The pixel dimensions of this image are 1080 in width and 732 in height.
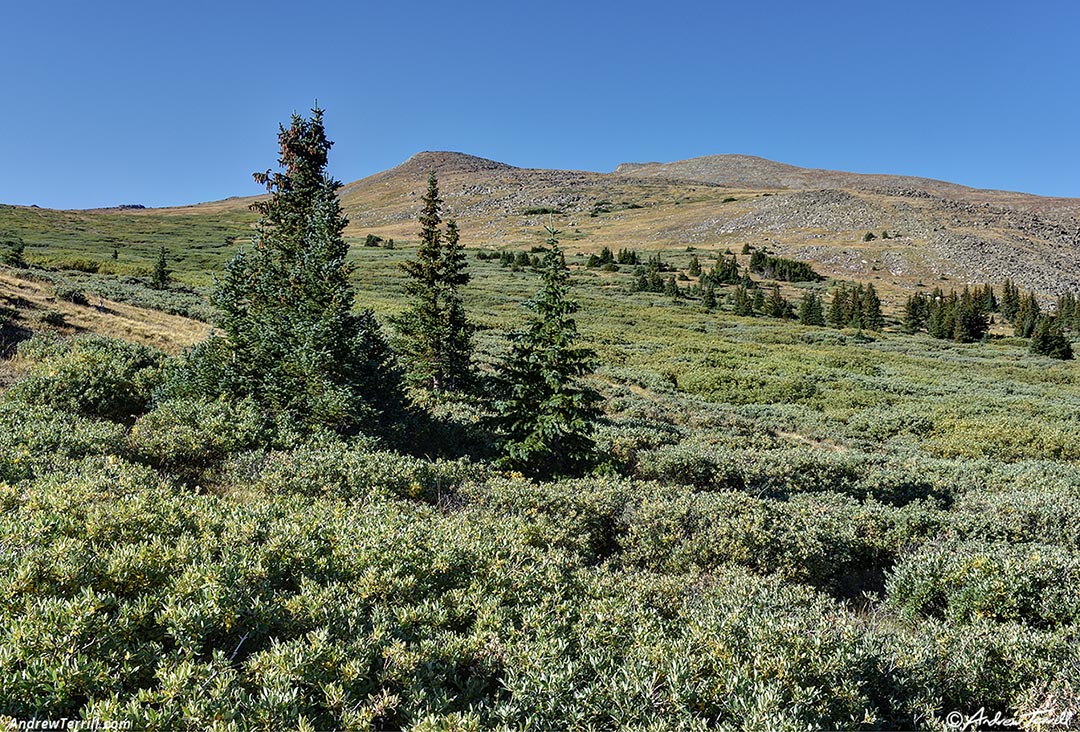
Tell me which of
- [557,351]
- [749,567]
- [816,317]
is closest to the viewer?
[749,567]

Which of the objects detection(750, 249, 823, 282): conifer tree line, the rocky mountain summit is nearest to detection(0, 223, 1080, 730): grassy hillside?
the rocky mountain summit

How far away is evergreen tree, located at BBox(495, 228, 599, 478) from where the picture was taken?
42.2 ft

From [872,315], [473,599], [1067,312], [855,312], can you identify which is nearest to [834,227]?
[1067,312]

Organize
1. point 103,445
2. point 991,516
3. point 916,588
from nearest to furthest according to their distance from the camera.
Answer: point 916,588 < point 103,445 < point 991,516

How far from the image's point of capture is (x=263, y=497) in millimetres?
7746

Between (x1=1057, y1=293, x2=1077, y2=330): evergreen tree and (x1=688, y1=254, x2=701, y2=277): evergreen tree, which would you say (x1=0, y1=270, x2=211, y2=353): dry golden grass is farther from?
(x1=1057, y1=293, x2=1077, y2=330): evergreen tree

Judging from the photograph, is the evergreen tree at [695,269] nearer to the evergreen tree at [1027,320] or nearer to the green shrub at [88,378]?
the evergreen tree at [1027,320]

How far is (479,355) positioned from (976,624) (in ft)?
103

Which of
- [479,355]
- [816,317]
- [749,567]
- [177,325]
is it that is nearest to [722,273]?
[816,317]

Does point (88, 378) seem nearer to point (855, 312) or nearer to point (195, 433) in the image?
point (195, 433)

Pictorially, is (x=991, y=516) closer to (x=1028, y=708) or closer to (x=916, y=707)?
(x=1028, y=708)

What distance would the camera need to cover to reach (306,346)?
11930 mm

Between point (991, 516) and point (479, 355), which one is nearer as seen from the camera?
point (991, 516)

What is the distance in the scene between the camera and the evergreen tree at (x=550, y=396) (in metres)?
12.9
